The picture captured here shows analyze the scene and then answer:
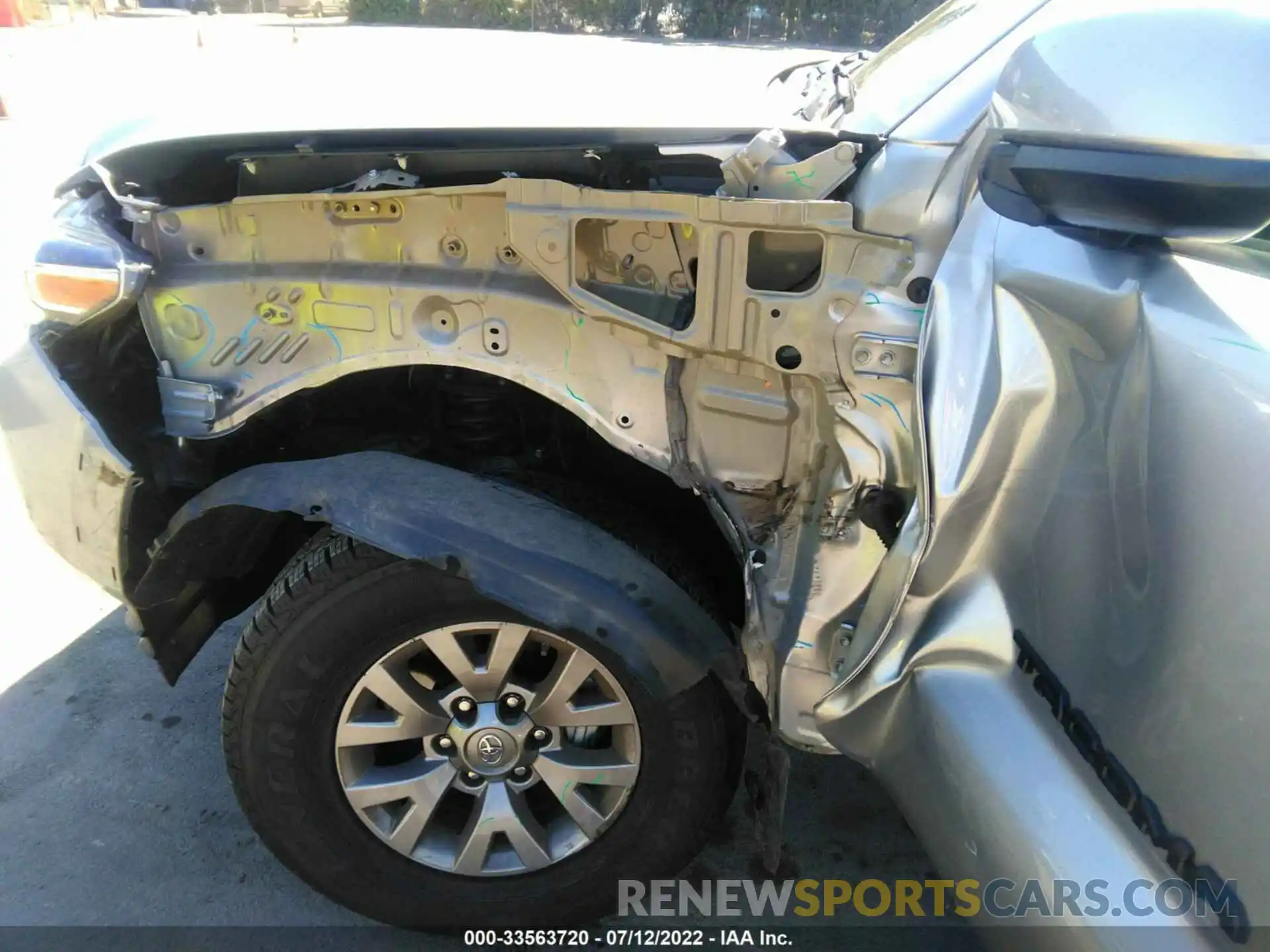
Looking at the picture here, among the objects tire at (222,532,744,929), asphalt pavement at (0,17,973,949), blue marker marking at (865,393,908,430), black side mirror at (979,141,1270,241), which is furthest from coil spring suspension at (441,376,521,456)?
black side mirror at (979,141,1270,241)

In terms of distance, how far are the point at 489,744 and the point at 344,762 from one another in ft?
1.04

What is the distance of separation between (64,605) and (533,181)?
8.01 feet

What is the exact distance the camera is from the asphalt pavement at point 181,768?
212 cm

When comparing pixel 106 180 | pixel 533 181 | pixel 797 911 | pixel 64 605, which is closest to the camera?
pixel 533 181

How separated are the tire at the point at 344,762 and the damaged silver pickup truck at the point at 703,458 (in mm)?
10

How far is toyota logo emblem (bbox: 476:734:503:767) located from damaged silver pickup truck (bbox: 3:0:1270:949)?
12 millimetres

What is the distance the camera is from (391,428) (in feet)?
7.41

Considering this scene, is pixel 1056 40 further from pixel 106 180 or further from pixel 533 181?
pixel 106 180

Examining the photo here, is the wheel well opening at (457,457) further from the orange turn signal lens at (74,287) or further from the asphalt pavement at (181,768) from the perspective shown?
the asphalt pavement at (181,768)

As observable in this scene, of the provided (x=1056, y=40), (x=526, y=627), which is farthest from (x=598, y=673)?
(x=1056, y=40)

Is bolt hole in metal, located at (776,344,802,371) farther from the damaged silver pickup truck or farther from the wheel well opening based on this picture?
the wheel well opening

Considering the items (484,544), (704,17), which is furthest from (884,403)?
(704,17)

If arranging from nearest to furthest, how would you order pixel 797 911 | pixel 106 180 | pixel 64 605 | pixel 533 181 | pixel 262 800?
pixel 533 181
pixel 106 180
pixel 262 800
pixel 797 911
pixel 64 605

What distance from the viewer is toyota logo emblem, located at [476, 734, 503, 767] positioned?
1.92m
